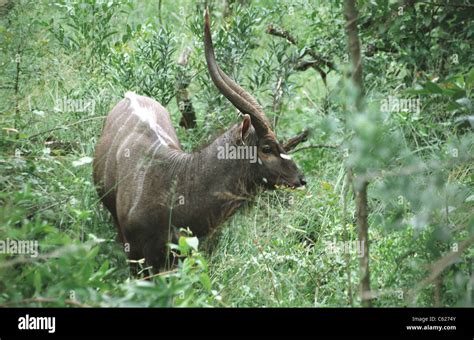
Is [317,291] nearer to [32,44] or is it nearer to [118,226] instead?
[118,226]

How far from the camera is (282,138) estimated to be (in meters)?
9.64

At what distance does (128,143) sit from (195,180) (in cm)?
74

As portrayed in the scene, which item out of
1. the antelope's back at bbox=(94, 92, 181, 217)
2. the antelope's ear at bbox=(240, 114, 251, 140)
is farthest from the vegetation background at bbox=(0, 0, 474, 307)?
the antelope's ear at bbox=(240, 114, 251, 140)

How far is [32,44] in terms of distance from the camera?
8383 millimetres

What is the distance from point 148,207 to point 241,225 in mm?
920

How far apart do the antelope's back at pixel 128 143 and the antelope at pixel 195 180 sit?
0.04ft
